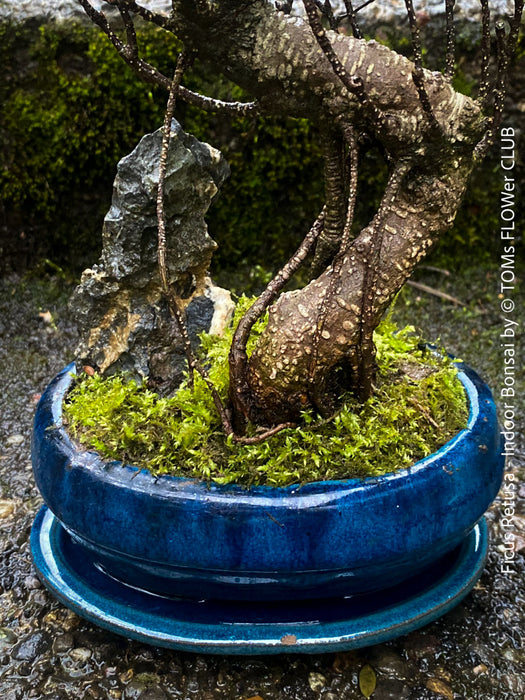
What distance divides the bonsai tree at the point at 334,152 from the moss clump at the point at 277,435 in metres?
0.05

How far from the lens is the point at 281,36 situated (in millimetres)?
1433

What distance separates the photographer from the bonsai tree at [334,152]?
4.71ft

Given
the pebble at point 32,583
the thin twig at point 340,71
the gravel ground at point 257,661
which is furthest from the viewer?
the pebble at point 32,583

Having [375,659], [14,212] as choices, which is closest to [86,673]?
[375,659]

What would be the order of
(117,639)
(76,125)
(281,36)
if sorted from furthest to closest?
(76,125), (117,639), (281,36)

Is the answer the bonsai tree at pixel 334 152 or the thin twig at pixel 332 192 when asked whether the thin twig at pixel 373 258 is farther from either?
the thin twig at pixel 332 192

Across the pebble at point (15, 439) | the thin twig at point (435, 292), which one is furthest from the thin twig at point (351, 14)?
the thin twig at point (435, 292)

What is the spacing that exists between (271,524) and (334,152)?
0.86m

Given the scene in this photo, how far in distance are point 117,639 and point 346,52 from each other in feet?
5.07

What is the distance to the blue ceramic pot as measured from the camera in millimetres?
1447

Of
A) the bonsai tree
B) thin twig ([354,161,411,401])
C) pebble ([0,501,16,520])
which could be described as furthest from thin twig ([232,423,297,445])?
pebble ([0,501,16,520])

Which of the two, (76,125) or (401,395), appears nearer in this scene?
(401,395)

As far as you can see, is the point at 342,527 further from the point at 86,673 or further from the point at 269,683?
the point at 86,673

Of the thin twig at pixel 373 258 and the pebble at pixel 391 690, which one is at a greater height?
the thin twig at pixel 373 258
